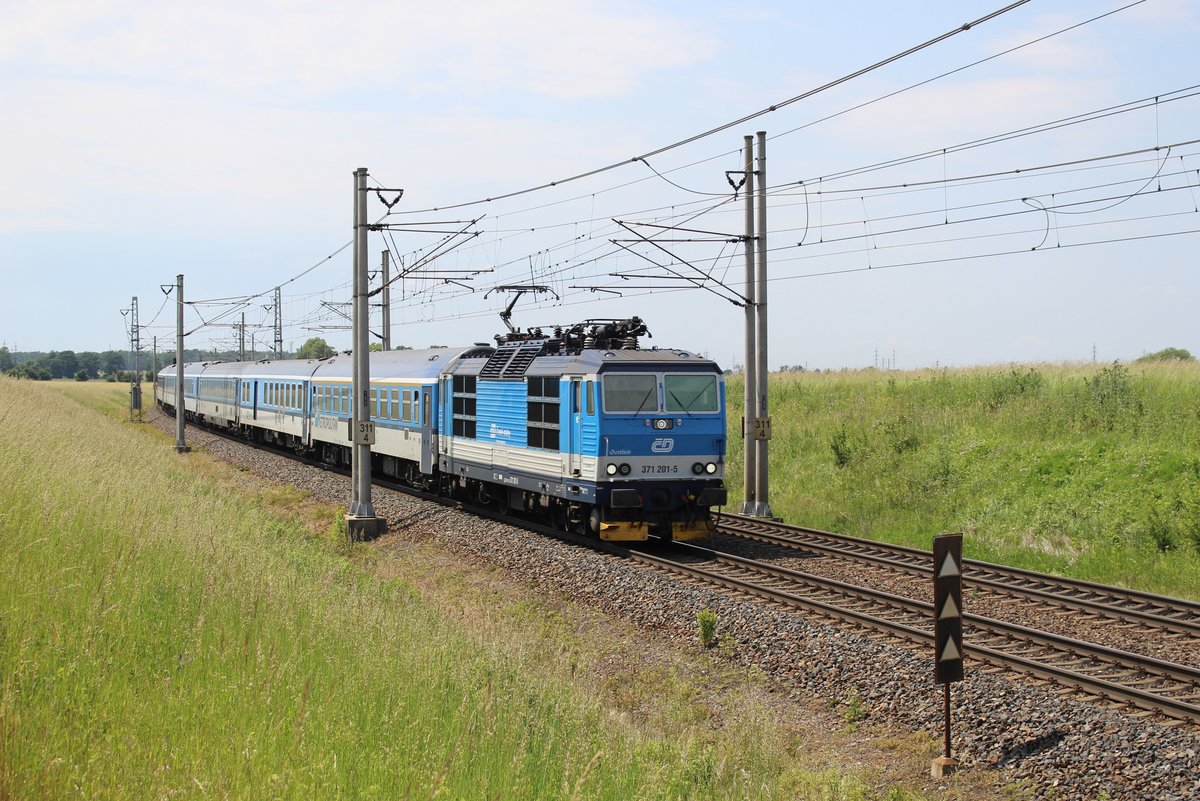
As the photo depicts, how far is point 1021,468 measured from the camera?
830 inches

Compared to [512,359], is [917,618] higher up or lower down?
lower down

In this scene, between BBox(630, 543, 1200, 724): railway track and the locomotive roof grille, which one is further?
the locomotive roof grille

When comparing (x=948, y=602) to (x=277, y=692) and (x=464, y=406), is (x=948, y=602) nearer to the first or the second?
(x=277, y=692)

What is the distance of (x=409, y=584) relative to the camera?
14.8 metres

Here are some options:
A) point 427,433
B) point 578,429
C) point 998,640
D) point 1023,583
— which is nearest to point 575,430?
point 578,429

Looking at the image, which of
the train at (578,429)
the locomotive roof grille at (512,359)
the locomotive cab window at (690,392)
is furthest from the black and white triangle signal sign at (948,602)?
the locomotive roof grille at (512,359)

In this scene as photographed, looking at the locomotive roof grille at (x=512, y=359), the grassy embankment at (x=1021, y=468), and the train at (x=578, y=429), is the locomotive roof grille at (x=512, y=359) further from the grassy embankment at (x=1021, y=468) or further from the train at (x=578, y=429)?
the grassy embankment at (x=1021, y=468)

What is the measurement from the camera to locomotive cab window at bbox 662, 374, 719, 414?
1714 cm

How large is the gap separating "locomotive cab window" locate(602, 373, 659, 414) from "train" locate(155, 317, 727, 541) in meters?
0.02

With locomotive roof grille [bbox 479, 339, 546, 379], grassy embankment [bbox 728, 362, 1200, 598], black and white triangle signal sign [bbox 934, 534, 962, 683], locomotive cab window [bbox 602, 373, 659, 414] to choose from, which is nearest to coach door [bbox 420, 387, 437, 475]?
locomotive roof grille [bbox 479, 339, 546, 379]

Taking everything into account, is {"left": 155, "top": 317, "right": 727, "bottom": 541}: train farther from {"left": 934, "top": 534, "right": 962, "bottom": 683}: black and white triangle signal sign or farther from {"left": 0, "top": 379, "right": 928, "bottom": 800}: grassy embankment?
{"left": 934, "top": 534, "right": 962, "bottom": 683}: black and white triangle signal sign

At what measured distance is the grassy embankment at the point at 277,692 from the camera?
4941 mm

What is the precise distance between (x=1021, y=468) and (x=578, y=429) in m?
9.65

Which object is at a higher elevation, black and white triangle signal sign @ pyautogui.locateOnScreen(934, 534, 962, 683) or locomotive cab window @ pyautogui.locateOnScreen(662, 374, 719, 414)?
locomotive cab window @ pyautogui.locateOnScreen(662, 374, 719, 414)
